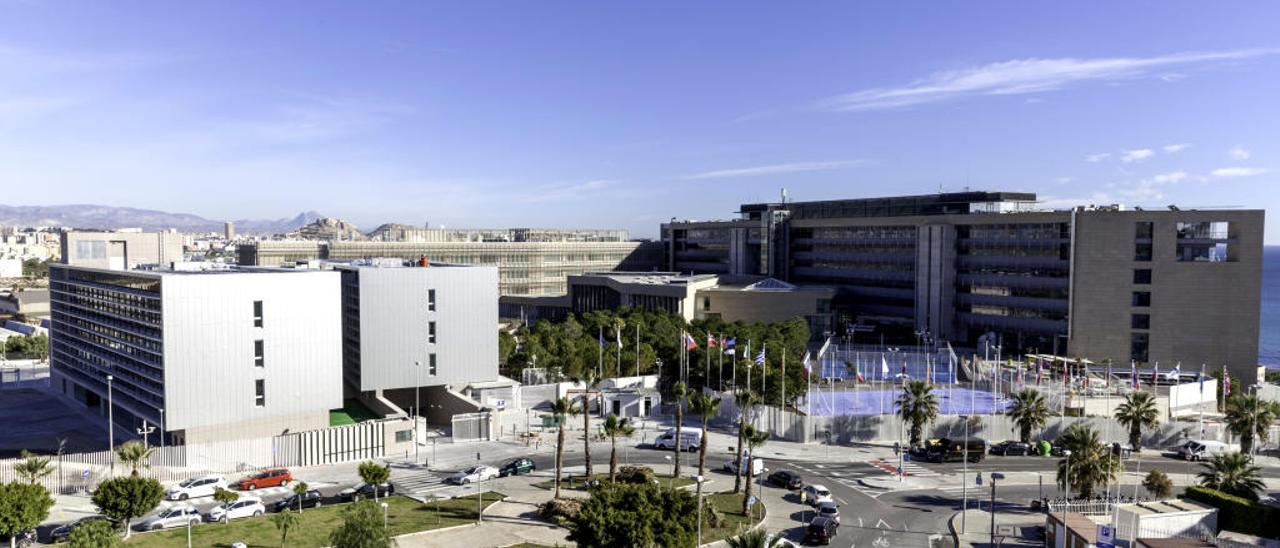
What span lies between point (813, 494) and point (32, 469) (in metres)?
47.7

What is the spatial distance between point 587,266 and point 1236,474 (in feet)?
496

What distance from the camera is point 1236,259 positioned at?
106688 millimetres

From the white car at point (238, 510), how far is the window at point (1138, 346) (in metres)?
106

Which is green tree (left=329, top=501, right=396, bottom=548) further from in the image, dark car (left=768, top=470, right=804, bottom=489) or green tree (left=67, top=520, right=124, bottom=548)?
dark car (left=768, top=470, right=804, bottom=489)

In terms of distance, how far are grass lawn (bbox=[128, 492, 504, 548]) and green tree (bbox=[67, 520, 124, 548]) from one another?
713 cm

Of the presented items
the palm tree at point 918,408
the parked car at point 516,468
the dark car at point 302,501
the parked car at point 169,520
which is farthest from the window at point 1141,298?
the parked car at point 169,520

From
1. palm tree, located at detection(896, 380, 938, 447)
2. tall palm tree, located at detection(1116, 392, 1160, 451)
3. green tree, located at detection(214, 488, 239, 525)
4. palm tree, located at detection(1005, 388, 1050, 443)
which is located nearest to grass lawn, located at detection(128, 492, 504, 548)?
green tree, located at detection(214, 488, 239, 525)

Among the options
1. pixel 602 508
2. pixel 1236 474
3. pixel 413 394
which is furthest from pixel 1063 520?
pixel 413 394

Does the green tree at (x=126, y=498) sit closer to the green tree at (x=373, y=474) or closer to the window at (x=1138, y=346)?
the green tree at (x=373, y=474)

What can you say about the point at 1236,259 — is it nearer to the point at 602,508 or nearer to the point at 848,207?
the point at 848,207

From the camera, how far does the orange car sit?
2231 inches

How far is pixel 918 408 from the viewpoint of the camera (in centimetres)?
6875

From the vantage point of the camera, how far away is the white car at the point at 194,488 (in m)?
53.7

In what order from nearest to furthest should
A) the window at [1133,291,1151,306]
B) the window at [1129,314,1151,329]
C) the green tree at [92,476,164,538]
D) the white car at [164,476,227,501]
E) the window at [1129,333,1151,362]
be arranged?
1. the green tree at [92,476,164,538]
2. the white car at [164,476,227,501]
3. the window at [1129,314,1151,329]
4. the window at [1133,291,1151,306]
5. the window at [1129,333,1151,362]
